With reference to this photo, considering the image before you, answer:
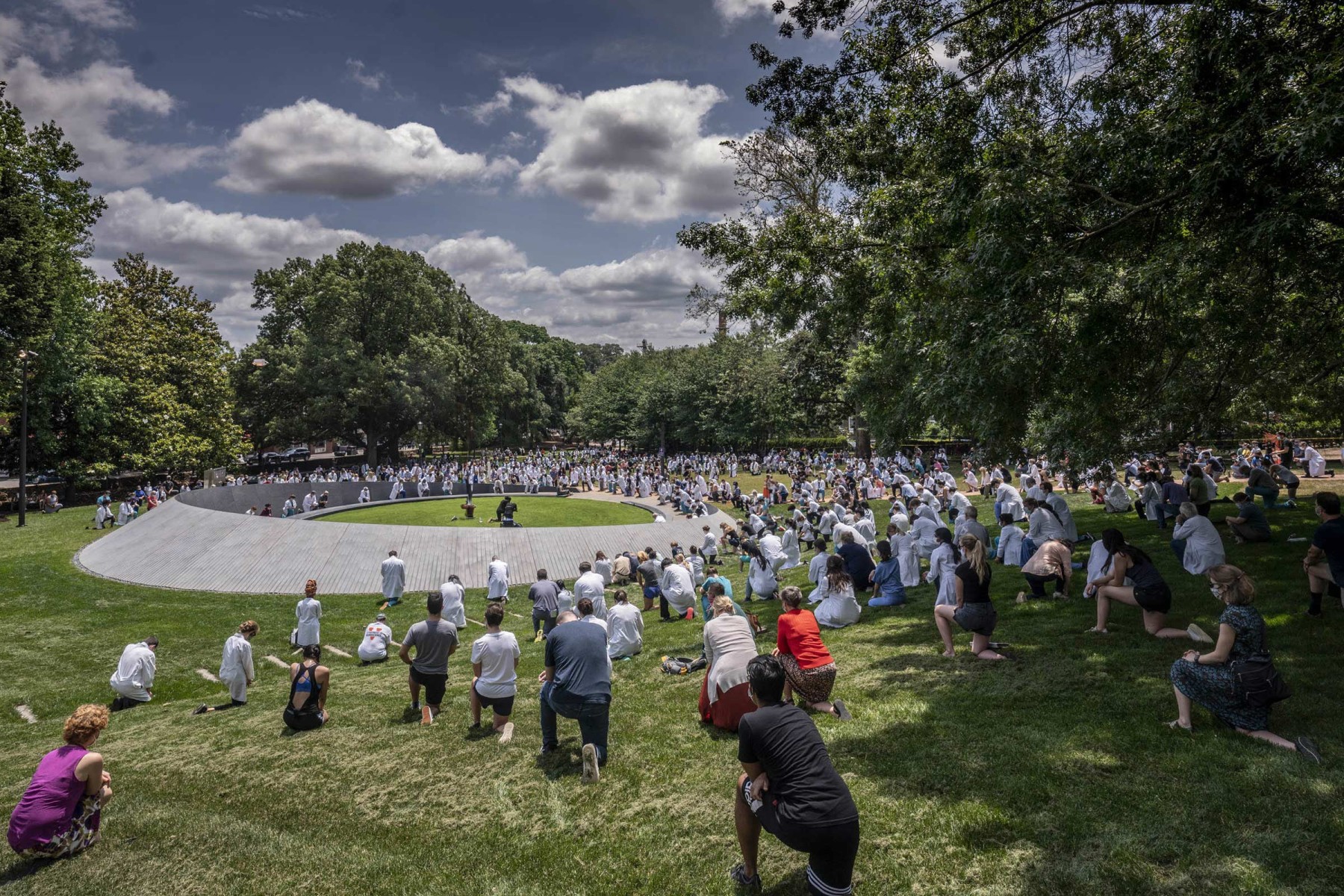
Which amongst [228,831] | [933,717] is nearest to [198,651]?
[228,831]

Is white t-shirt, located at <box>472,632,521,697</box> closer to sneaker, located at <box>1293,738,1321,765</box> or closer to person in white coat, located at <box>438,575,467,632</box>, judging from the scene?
sneaker, located at <box>1293,738,1321,765</box>

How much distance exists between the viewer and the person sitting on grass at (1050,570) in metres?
9.94

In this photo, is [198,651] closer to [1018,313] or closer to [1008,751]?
[1008,751]

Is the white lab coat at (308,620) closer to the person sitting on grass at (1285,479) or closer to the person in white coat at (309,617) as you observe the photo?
the person in white coat at (309,617)

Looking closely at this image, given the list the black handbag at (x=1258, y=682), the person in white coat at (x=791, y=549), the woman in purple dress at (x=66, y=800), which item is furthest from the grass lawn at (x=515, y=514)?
the black handbag at (x=1258, y=682)

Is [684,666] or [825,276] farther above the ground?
[825,276]

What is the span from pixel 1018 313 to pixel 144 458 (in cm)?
4186

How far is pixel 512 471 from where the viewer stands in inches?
1656

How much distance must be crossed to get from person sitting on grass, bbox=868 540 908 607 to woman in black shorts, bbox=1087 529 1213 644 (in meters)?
3.40

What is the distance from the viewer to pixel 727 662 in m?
6.37

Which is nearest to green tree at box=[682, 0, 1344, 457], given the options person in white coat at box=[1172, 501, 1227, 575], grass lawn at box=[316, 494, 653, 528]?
person in white coat at box=[1172, 501, 1227, 575]

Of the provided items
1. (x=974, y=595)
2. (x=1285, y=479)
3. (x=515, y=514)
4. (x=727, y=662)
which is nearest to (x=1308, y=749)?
(x=974, y=595)

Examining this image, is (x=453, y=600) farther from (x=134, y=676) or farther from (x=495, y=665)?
(x=495, y=665)

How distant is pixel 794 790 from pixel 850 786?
6.56ft
